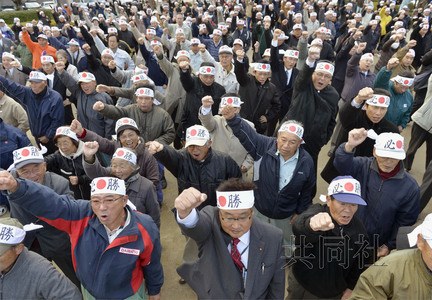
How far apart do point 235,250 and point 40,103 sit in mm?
4612

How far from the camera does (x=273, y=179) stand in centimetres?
361

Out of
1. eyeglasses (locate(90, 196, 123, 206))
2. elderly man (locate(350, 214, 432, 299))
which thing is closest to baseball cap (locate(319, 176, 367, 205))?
elderly man (locate(350, 214, 432, 299))

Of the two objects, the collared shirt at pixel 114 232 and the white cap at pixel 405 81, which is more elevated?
the white cap at pixel 405 81

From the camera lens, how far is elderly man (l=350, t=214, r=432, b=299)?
6.68 ft

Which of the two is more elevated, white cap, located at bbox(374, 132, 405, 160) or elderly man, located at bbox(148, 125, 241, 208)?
white cap, located at bbox(374, 132, 405, 160)

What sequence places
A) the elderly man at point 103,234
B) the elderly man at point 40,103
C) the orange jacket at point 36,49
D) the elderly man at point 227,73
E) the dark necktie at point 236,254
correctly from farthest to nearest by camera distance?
the orange jacket at point 36,49 → the elderly man at point 227,73 → the elderly man at point 40,103 → the elderly man at point 103,234 → the dark necktie at point 236,254

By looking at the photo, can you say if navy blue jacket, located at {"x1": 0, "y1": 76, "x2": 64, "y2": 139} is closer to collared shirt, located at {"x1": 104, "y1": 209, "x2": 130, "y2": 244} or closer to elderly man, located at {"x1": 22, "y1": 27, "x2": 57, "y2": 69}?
collared shirt, located at {"x1": 104, "y1": 209, "x2": 130, "y2": 244}

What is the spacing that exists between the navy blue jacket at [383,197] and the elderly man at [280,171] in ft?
1.33

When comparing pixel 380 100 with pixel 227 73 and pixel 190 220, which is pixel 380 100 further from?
pixel 227 73

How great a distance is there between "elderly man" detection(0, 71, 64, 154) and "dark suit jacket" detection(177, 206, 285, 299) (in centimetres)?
422

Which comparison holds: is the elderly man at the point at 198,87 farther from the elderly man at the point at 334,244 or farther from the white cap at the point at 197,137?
the elderly man at the point at 334,244

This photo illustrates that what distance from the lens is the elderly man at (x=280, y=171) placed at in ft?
11.6

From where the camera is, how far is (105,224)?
2598 mm

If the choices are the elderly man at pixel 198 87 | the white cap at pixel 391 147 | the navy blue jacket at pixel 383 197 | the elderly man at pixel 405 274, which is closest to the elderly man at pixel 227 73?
the elderly man at pixel 198 87
